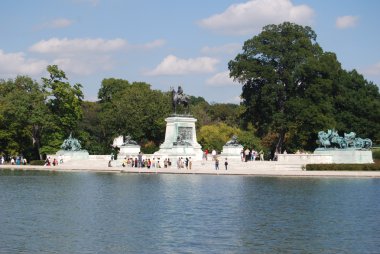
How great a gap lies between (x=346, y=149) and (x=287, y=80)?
16.0m

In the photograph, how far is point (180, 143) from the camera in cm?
6050

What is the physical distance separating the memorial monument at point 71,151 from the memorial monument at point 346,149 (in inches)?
941

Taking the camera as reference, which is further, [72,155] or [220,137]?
[220,137]

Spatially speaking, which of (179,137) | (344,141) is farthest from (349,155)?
(179,137)

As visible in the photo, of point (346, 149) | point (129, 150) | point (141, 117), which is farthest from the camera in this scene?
point (141, 117)

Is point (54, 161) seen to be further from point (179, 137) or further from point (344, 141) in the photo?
point (344, 141)

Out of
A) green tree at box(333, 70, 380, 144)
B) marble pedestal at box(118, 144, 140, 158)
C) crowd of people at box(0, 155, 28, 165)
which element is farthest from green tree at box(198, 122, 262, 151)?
crowd of people at box(0, 155, 28, 165)

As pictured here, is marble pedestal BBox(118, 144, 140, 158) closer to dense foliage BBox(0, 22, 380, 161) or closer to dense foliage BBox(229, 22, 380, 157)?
dense foliage BBox(0, 22, 380, 161)

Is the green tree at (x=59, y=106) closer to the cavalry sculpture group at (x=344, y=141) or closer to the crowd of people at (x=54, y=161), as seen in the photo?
the crowd of people at (x=54, y=161)

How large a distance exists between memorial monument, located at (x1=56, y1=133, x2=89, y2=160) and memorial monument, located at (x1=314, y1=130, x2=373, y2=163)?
23.9m

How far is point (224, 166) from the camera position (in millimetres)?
55281

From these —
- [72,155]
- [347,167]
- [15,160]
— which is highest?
[72,155]

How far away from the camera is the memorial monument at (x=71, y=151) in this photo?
6644cm

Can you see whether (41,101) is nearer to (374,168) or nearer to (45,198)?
(374,168)
